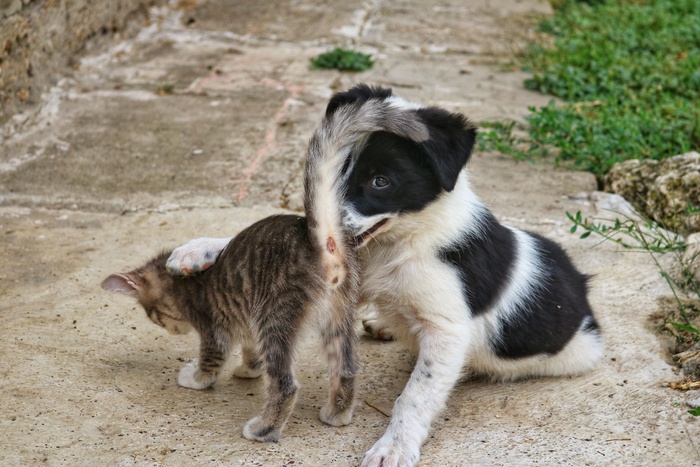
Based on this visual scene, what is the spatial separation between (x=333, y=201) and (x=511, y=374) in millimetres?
1432

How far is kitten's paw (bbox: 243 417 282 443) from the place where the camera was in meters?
3.46

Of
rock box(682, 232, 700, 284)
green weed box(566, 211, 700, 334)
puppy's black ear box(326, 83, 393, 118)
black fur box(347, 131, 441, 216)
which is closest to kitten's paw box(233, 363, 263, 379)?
black fur box(347, 131, 441, 216)

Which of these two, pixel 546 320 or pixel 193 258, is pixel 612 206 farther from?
pixel 193 258

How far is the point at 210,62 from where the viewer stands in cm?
843

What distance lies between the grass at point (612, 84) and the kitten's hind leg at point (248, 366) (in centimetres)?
335

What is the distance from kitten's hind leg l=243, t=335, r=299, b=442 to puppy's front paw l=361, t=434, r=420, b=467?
39 cm

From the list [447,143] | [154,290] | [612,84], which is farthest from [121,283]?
[612,84]

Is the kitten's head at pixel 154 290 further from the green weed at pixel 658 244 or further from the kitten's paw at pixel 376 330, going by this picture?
the green weed at pixel 658 244

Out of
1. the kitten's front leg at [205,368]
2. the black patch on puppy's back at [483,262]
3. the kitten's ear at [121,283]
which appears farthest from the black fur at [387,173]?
the kitten's ear at [121,283]

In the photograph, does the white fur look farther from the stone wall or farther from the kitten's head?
the stone wall

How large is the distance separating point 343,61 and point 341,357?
5.32m

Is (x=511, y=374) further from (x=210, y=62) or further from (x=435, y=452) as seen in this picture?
(x=210, y=62)

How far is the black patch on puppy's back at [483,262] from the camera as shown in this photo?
3.78m

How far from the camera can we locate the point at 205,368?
3.85 m
